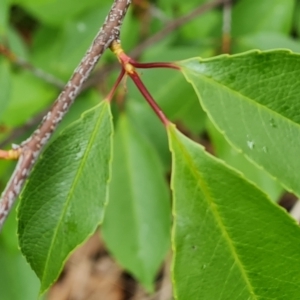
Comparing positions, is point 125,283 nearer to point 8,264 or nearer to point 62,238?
point 8,264

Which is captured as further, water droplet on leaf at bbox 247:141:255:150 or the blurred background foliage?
the blurred background foliage

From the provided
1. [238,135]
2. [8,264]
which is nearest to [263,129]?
[238,135]

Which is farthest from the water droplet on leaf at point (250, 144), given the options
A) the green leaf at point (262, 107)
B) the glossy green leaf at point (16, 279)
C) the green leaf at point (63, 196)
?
the glossy green leaf at point (16, 279)

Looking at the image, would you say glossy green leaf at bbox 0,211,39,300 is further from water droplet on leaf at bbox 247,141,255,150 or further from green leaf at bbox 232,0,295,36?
water droplet on leaf at bbox 247,141,255,150

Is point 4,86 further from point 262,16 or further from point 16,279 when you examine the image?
point 262,16

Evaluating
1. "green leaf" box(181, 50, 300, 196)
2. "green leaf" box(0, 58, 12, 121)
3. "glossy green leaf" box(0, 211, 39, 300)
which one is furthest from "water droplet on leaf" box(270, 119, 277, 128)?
"glossy green leaf" box(0, 211, 39, 300)

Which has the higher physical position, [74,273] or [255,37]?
[255,37]

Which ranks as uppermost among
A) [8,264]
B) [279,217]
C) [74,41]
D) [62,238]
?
[74,41]
